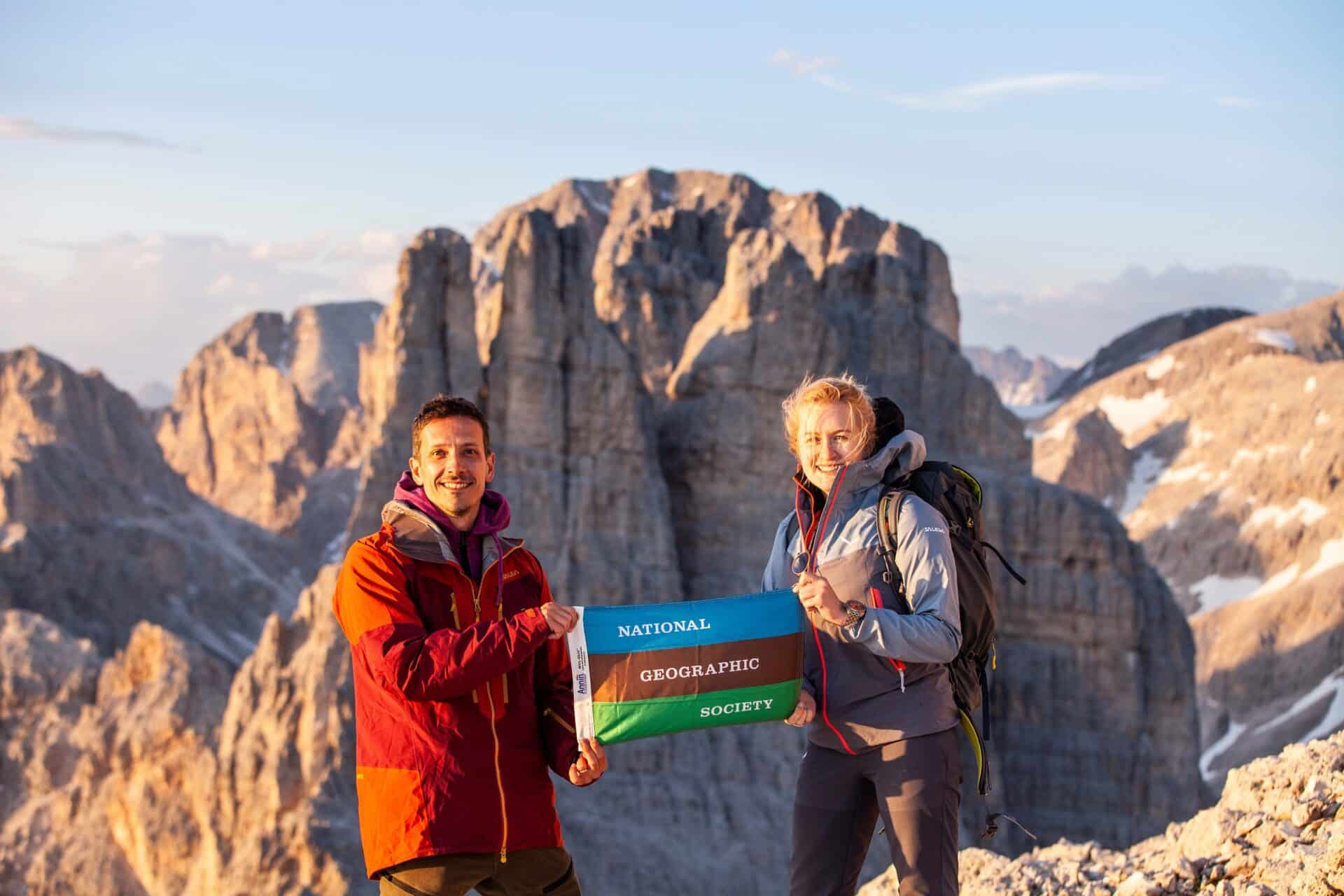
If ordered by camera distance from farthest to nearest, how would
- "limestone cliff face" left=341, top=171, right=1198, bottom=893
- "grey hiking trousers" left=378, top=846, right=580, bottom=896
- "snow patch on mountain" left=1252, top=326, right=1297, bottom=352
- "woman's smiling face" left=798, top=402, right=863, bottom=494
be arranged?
1. "snow patch on mountain" left=1252, top=326, right=1297, bottom=352
2. "limestone cliff face" left=341, top=171, right=1198, bottom=893
3. "woman's smiling face" left=798, top=402, right=863, bottom=494
4. "grey hiking trousers" left=378, top=846, right=580, bottom=896

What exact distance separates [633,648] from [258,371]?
116519 millimetres

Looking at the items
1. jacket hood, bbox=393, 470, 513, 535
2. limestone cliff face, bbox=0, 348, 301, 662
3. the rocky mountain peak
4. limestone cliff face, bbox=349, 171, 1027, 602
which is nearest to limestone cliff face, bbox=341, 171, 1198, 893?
limestone cliff face, bbox=349, 171, 1027, 602

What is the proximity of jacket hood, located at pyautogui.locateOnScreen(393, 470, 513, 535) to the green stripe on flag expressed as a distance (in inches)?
33.6

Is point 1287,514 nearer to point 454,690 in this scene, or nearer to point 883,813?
point 883,813

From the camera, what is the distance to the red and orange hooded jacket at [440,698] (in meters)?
6.29

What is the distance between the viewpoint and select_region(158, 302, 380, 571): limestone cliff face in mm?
101000

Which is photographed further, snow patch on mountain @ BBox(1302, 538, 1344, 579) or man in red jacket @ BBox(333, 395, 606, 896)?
snow patch on mountain @ BBox(1302, 538, 1344, 579)

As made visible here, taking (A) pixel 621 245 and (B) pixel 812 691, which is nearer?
(B) pixel 812 691

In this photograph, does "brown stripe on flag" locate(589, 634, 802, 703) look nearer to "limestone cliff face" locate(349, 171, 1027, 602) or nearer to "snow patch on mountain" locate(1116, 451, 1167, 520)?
"limestone cliff face" locate(349, 171, 1027, 602)

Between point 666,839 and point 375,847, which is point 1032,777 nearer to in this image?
point 666,839

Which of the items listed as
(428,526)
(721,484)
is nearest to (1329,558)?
(721,484)

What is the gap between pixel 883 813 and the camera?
6.84 m

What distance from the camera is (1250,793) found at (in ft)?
29.8

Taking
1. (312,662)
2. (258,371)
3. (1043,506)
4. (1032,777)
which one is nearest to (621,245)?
(1043,506)
